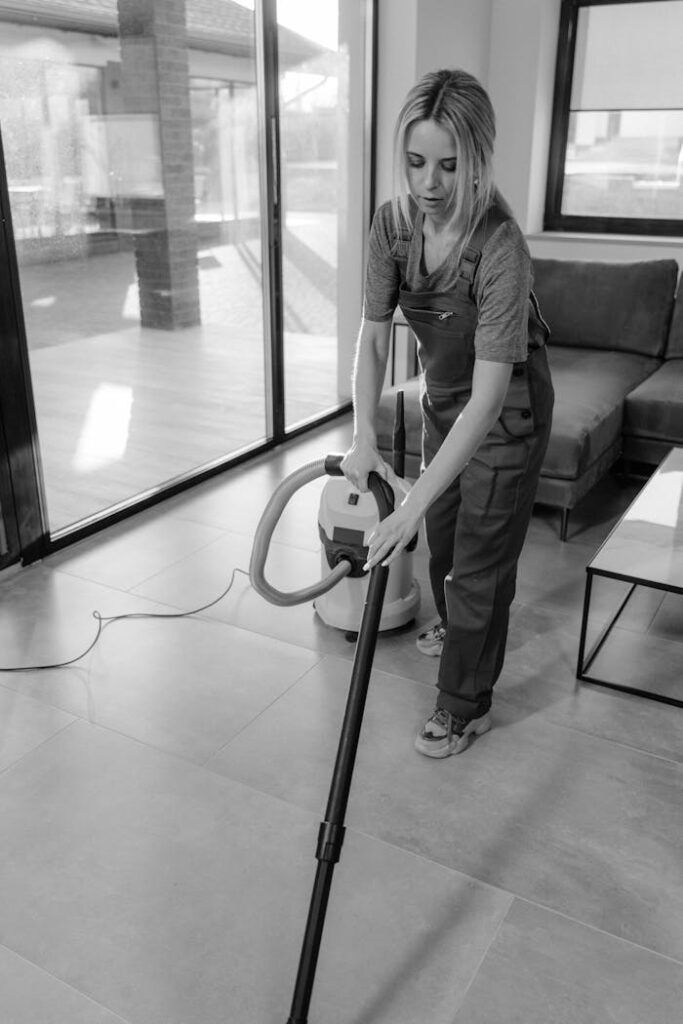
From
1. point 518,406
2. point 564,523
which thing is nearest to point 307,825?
point 518,406

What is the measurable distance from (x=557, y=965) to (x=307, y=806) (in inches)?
21.4

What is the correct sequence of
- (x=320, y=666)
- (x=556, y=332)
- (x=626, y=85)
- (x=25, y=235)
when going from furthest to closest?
1. (x=626, y=85)
2. (x=556, y=332)
3. (x=25, y=235)
4. (x=320, y=666)

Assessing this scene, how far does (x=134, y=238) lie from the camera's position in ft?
10.1

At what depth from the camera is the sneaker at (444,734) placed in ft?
6.26

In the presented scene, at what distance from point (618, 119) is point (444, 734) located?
384cm

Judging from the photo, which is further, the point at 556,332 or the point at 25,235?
the point at 556,332

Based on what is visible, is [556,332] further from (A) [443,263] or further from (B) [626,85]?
(A) [443,263]

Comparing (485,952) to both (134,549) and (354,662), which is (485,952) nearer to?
(354,662)

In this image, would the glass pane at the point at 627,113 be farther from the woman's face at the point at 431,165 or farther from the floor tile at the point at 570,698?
the woman's face at the point at 431,165

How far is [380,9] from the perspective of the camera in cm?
392

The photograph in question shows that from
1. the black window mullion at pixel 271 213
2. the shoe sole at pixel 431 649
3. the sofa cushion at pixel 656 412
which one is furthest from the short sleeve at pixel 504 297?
the black window mullion at pixel 271 213

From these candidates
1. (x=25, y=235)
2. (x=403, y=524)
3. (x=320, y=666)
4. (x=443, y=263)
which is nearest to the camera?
(x=403, y=524)

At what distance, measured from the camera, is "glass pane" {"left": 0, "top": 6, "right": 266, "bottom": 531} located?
2645 mm

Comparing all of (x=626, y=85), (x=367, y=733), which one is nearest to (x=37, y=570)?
(x=367, y=733)
